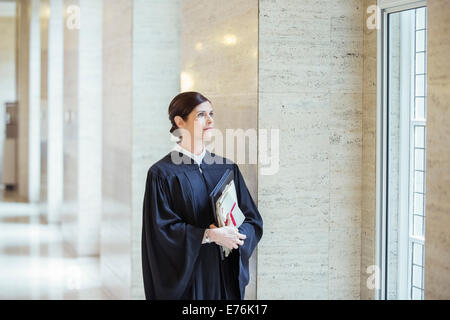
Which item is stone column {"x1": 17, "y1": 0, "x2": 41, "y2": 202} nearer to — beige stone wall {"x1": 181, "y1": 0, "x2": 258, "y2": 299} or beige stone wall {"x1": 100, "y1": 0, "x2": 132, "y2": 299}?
beige stone wall {"x1": 100, "y1": 0, "x2": 132, "y2": 299}

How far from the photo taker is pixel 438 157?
3564 millimetres

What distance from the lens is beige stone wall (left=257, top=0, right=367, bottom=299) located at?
13.5ft

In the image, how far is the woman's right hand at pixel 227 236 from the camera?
136 inches

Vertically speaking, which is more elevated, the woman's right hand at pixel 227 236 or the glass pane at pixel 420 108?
the glass pane at pixel 420 108

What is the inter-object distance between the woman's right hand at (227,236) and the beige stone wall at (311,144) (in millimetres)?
650

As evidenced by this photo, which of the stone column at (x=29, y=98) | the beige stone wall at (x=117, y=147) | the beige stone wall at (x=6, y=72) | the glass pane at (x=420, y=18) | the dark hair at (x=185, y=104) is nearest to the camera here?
the dark hair at (x=185, y=104)

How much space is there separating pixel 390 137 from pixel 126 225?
8.70ft

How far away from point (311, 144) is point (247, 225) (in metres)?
0.78

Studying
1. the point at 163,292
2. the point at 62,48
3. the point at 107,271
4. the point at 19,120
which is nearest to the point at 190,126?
the point at 163,292

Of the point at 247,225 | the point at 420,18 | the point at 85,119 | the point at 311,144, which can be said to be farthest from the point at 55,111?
the point at 420,18

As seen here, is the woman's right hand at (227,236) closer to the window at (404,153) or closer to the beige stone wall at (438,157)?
the beige stone wall at (438,157)

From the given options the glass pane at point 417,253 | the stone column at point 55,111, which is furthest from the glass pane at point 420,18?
the stone column at point 55,111

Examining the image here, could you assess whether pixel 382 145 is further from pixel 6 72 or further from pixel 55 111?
pixel 6 72
